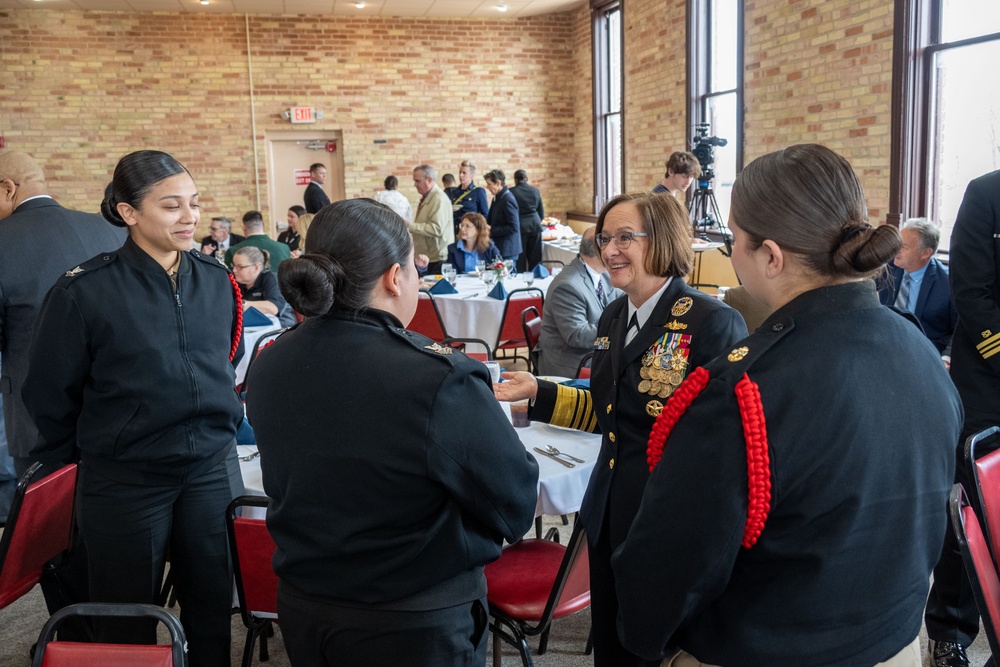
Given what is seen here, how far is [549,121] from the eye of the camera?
500 inches

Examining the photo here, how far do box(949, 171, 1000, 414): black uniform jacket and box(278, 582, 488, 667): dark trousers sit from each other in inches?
73.1

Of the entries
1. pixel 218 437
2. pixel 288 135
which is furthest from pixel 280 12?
pixel 218 437

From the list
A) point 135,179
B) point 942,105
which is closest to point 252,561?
point 135,179

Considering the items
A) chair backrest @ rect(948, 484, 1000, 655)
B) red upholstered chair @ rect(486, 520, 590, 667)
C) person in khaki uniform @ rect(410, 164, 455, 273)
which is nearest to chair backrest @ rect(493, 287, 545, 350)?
person in khaki uniform @ rect(410, 164, 455, 273)

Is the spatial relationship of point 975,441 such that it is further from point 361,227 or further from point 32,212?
point 32,212

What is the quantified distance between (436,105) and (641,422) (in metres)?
11.0

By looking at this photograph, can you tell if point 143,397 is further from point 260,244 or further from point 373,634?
point 260,244

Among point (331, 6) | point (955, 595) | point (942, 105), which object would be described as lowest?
point (955, 595)

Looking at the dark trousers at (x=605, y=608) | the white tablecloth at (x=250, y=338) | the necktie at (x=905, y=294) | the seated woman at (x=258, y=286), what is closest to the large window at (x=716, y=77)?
the necktie at (x=905, y=294)

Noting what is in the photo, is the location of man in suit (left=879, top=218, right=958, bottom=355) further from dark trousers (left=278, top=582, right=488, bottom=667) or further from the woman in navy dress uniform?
dark trousers (left=278, top=582, right=488, bottom=667)

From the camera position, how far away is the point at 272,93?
38.5 ft

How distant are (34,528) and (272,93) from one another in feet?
34.1

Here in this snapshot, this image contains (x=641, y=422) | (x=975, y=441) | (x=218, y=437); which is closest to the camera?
(x=641, y=422)

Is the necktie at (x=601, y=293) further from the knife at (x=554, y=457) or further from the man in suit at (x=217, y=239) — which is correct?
the man in suit at (x=217, y=239)
